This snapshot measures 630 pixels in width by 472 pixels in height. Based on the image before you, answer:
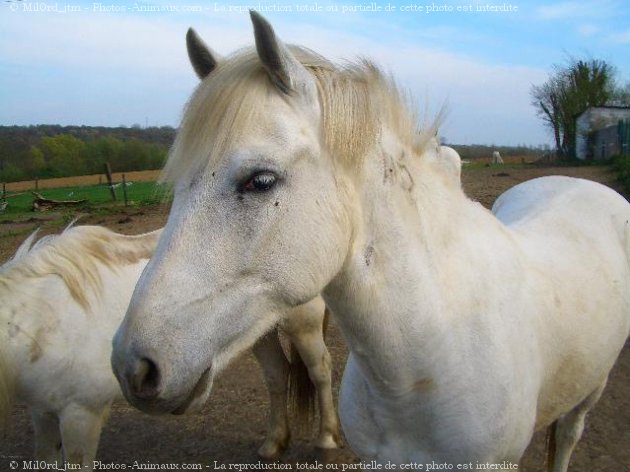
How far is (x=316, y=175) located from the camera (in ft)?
4.75

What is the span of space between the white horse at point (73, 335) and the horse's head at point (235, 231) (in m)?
2.19

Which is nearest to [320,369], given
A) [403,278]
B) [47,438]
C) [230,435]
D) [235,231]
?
[230,435]

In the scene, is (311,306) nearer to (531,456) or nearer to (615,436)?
(531,456)

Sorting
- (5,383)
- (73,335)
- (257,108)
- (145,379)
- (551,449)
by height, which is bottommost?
(551,449)

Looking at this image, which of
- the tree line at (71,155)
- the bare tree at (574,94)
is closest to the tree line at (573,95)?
the bare tree at (574,94)

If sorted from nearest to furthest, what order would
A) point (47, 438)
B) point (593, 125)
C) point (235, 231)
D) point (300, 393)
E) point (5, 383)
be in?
1. point (235, 231)
2. point (5, 383)
3. point (47, 438)
4. point (300, 393)
5. point (593, 125)

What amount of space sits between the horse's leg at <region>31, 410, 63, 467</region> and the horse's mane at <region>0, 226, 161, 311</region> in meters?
0.81

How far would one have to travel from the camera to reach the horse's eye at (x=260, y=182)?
137 cm

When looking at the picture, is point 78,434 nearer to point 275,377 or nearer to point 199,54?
point 275,377

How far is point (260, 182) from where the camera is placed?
1.37 metres

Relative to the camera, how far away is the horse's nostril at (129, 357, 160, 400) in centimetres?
124

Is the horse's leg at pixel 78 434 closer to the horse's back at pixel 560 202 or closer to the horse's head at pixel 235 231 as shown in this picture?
the horse's head at pixel 235 231

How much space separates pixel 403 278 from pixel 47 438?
3.03 m

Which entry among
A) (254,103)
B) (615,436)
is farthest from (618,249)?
(254,103)
